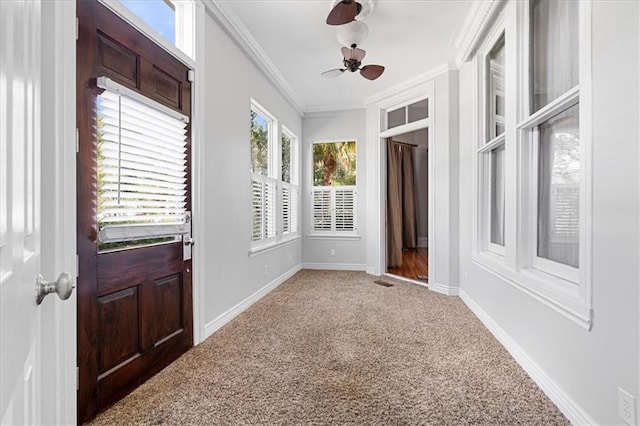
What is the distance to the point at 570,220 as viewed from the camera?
181 centimetres

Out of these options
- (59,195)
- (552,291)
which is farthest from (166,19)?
(552,291)

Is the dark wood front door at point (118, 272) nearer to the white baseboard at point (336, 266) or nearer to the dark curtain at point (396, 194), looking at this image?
the white baseboard at point (336, 266)

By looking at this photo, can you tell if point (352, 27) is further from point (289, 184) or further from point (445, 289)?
point (445, 289)

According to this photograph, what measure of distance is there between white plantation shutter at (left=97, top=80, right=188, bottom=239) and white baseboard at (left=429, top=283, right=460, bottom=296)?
3.14m

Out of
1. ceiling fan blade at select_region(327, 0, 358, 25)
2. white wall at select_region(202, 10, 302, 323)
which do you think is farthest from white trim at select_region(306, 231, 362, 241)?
ceiling fan blade at select_region(327, 0, 358, 25)

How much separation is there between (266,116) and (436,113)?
2149 millimetres

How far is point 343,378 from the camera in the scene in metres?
1.98


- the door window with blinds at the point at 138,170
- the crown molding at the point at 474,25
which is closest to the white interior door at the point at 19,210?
the door window with blinds at the point at 138,170

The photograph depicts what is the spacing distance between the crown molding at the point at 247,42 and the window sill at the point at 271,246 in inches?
81.1

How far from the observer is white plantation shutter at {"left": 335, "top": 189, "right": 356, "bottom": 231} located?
550 cm

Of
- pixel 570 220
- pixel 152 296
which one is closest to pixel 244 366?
pixel 152 296

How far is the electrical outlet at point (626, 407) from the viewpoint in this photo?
1237 mm

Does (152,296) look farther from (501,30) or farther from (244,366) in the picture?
(501,30)

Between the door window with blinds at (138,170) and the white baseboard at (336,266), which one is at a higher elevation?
the door window with blinds at (138,170)
